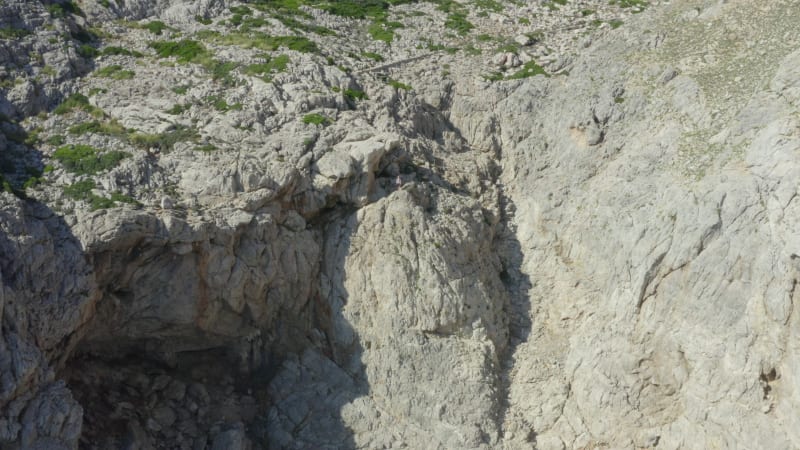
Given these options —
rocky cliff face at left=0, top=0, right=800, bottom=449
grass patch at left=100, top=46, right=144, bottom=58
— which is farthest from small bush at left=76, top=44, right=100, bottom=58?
grass patch at left=100, top=46, right=144, bottom=58

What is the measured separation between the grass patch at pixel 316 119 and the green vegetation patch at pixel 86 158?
7.24 metres

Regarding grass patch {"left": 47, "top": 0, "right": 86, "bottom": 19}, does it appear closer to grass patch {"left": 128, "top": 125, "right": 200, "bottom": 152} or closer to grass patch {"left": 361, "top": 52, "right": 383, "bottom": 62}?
grass patch {"left": 128, "top": 125, "right": 200, "bottom": 152}

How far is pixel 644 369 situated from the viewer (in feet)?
84.3

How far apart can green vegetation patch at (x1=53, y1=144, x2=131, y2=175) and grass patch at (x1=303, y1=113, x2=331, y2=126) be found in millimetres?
7236

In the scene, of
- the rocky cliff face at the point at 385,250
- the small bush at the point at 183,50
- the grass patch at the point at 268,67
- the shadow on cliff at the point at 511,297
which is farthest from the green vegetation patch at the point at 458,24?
the small bush at the point at 183,50

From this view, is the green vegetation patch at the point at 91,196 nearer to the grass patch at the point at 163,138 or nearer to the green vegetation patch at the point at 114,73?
the grass patch at the point at 163,138

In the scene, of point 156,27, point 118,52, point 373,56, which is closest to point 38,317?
point 118,52

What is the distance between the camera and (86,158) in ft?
85.8

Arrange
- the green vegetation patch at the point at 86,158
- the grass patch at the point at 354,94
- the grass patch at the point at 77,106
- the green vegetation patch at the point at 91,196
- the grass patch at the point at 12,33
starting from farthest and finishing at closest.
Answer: the grass patch at the point at 354,94, the grass patch at the point at 12,33, the grass patch at the point at 77,106, the green vegetation patch at the point at 86,158, the green vegetation patch at the point at 91,196

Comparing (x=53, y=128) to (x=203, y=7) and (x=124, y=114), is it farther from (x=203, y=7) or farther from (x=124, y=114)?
(x=203, y=7)

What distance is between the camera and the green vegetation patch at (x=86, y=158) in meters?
25.7

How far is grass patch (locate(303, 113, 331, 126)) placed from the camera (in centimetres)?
2998

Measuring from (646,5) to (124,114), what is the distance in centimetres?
3018

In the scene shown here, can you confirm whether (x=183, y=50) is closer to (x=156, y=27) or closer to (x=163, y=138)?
(x=156, y=27)
